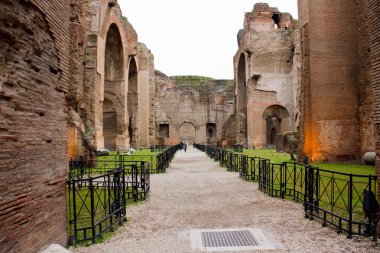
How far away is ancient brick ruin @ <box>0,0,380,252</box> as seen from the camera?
12.8ft

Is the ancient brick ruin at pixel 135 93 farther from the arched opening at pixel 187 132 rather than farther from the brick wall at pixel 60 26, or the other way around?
the arched opening at pixel 187 132

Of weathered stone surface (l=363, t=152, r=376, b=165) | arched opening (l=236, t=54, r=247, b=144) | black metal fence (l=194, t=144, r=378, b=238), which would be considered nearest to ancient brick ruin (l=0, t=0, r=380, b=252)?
arched opening (l=236, t=54, r=247, b=144)

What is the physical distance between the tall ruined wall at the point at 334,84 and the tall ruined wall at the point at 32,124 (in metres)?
13.5

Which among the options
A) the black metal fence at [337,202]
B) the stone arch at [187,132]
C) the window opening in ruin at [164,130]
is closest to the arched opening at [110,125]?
the black metal fence at [337,202]

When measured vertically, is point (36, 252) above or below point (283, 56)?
below

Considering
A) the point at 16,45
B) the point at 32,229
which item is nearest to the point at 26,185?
the point at 32,229

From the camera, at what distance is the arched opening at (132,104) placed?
114 ft

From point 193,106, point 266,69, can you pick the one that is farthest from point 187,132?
point 266,69

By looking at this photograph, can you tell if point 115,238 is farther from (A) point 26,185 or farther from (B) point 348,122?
(B) point 348,122

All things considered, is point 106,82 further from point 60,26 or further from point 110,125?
point 60,26

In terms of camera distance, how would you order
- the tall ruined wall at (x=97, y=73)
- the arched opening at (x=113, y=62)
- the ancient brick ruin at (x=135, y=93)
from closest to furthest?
the ancient brick ruin at (x=135, y=93), the tall ruined wall at (x=97, y=73), the arched opening at (x=113, y=62)

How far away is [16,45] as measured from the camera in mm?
3941

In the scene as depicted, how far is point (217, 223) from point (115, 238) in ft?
5.79

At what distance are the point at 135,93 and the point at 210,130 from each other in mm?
19097
